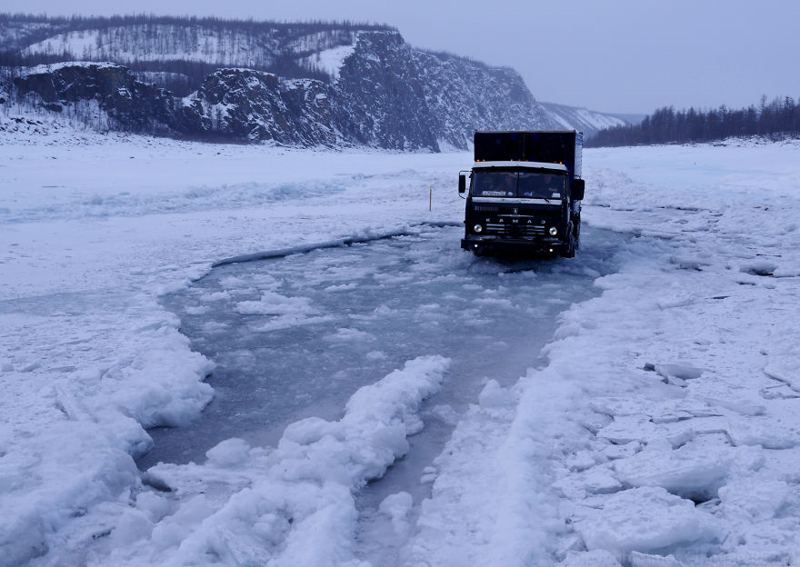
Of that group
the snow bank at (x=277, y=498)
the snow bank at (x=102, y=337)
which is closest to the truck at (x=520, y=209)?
the snow bank at (x=102, y=337)

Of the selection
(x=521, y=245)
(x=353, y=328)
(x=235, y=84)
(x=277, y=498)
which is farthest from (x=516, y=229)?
(x=235, y=84)

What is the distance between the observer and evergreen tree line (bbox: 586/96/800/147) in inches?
4437

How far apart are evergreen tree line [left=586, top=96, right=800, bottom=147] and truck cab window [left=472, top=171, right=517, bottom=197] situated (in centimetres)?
10485

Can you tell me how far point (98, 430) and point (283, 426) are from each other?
4.82 feet

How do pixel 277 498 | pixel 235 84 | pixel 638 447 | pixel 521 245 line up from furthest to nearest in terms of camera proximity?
pixel 235 84
pixel 521 245
pixel 638 447
pixel 277 498

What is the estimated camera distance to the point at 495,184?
13.0 m

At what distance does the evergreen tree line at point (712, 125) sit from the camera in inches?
4437

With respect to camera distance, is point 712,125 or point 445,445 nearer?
point 445,445

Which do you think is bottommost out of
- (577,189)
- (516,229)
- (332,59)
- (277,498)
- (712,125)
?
(277,498)

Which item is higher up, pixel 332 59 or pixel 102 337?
pixel 332 59

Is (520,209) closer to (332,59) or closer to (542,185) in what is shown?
(542,185)

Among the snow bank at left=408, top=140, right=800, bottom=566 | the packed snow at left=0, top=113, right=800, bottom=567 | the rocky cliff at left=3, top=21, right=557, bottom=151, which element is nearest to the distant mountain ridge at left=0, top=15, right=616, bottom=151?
the rocky cliff at left=3, top=21, right=557, bottom=151

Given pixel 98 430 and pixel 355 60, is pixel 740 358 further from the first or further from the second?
pixel 355 60

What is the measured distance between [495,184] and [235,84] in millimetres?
116062
